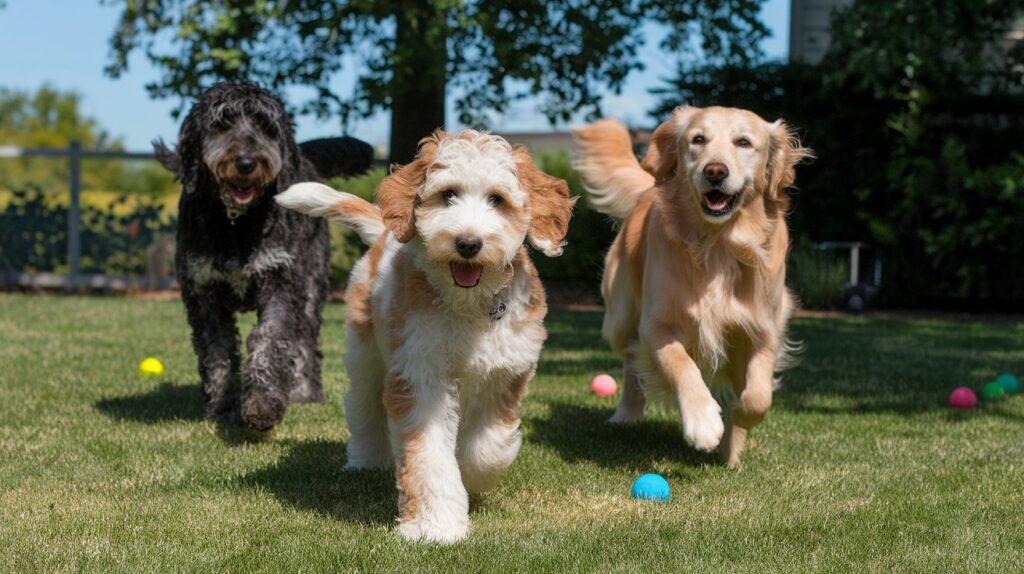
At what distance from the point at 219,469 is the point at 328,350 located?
5028mm

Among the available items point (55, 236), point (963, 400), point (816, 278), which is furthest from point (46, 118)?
point (963, 400)

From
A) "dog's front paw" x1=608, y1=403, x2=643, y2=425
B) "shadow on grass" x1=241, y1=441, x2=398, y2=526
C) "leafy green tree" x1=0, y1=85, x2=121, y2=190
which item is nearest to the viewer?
"shadow on grass" x1=241, y1=441, x2=398, y2=526

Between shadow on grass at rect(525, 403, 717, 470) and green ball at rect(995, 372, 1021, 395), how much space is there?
2871mm

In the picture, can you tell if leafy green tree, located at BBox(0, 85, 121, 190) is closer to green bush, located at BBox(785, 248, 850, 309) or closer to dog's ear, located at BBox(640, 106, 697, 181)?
green bush, located at BBox(785, 248, 850, 309)

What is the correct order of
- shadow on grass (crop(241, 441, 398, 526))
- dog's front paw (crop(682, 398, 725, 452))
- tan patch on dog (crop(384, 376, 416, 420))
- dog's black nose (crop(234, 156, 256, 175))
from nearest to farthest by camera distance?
tan patch on dog (crop(384, 376, 416, 420)) < shadow on grass (crop(241, 441, 398, 526)) < dog's front paw (crop(682, 398, 725, 452)) < dog's black nose (crop(234, 156, 256, 175))

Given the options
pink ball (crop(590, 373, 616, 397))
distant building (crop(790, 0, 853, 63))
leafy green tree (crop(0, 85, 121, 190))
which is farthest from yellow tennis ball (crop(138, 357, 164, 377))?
leafy green tree (crop(0, 85, 121, 190))

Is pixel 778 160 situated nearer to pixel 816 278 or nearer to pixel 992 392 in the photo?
pixel 992 392

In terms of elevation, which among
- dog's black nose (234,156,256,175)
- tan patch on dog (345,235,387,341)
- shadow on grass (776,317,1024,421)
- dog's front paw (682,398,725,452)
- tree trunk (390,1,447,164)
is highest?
tree trunk (390,1,447,164)

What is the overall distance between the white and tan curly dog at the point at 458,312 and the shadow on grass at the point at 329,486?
1.24 feet

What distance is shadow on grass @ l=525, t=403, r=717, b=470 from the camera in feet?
18.6

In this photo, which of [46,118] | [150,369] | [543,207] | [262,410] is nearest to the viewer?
[543,207]

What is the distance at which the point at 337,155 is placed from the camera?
7.44 meters

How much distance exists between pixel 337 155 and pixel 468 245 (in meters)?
3.75

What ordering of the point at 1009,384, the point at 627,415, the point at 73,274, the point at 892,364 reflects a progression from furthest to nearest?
the point at 73,274, the point at 892,364, the point at 1009,384, the point at 627,415
